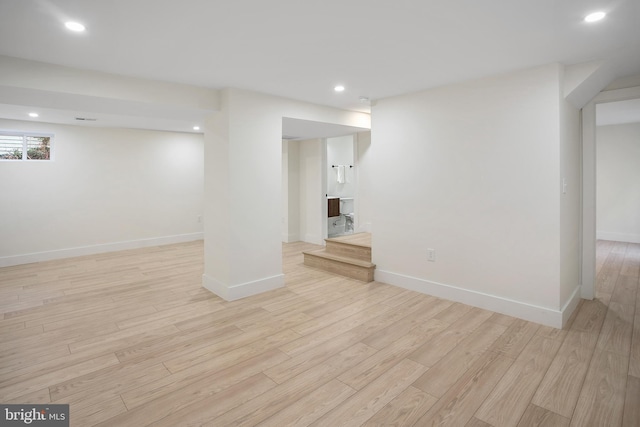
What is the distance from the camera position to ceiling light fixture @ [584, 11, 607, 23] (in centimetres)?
203

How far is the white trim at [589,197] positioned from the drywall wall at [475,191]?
41.9 inches

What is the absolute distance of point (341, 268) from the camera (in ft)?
15.3

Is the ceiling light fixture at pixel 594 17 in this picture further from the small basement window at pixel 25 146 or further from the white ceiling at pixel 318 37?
the small basement window at pixel 25 146

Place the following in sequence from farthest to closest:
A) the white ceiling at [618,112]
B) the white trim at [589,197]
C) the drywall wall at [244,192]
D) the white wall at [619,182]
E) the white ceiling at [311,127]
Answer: the white wall at [619,182]
the white ceiling at [618,112]
the white ceiling at [311,127]
the drywall wall at [244,192]
the white trim at [589,197]

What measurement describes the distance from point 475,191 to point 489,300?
1132 millimetres

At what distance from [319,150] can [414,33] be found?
443cm

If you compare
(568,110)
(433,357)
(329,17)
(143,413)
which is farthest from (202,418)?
(568,110)

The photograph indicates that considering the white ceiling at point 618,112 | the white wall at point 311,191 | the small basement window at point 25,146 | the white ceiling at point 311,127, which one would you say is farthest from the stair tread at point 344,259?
the small basement window at point 25,146

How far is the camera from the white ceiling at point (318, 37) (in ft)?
6.37

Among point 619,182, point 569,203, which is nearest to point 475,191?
point 569,203

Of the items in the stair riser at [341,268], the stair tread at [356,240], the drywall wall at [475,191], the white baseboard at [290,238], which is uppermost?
the drywall wall at [475,191]

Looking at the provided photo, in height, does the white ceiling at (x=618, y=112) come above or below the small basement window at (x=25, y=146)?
above

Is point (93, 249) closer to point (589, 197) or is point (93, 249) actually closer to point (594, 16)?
point (594, 16)

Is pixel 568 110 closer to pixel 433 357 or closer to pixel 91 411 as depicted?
pixel 433 357
